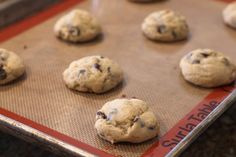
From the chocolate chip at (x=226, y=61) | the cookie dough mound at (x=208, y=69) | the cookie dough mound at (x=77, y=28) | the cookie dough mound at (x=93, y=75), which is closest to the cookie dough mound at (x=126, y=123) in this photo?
the cookie dough mound at (x=93, y=75)

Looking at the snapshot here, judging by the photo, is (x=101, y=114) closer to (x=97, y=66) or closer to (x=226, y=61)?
(x=97, y=66)

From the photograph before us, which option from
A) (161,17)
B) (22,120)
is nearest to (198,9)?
(161,17)

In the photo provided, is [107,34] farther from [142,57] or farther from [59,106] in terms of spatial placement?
[59,106]

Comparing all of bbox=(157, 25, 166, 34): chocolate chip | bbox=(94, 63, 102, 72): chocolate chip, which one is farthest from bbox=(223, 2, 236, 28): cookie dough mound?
bbox=(94, 63, 102, 72): chocolate chip

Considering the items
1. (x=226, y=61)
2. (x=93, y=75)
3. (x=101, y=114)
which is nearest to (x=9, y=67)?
(x=93, y=75)

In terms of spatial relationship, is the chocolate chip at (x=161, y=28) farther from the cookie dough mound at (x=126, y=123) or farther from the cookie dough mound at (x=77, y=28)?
the cookie dough mound at (x=126, y=123)

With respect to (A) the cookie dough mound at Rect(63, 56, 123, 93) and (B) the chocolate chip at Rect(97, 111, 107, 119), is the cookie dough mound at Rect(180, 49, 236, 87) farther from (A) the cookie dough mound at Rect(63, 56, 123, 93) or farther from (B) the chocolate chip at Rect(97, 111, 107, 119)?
(B) the chocolate chip at Rect(97, 111, 107, 119)
